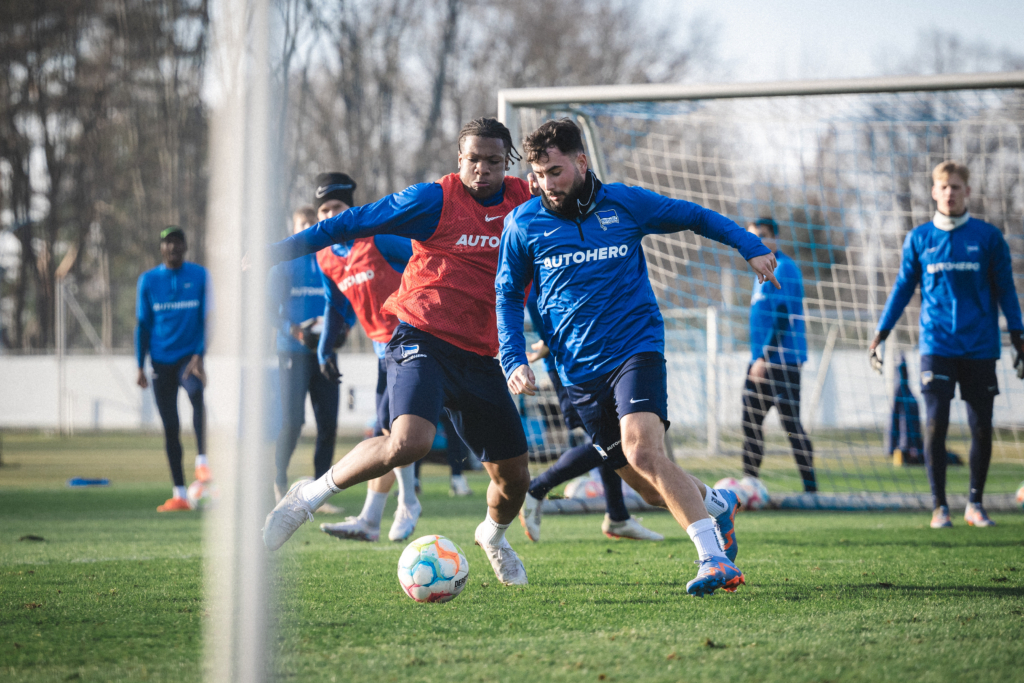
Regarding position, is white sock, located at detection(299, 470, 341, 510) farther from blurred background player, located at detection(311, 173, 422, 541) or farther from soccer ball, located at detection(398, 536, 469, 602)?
blurred background player, located at detection(311, 173, 422, 541)

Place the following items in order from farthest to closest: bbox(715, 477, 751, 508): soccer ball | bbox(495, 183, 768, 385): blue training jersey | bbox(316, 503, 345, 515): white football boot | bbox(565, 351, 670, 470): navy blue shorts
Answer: bbox(316, 503, 345, 515): white football boot
bbox(715, 477, 751, 508): soccer ball
bbox(495, 183, 768, 385): blue training jersey
bbox(565, 351, 670, 470): navy blue shorts

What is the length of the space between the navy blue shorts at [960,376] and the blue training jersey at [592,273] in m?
2.88

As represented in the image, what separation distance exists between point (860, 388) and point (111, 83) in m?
14.2

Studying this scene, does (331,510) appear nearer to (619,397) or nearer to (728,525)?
(728,525)

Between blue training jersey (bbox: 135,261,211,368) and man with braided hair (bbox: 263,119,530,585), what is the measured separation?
4.02m

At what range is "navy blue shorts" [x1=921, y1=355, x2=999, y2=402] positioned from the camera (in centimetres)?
592

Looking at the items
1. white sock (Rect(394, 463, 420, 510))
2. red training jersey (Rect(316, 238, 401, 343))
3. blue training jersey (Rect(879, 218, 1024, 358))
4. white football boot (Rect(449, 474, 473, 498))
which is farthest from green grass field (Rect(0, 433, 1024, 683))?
white football boot (Rect(449, 474, 473, 498))

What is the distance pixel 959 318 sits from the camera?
19.4 feet

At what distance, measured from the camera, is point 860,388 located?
16766 mm

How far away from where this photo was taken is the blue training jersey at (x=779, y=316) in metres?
7.64

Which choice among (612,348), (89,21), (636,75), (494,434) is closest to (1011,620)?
(612,348)

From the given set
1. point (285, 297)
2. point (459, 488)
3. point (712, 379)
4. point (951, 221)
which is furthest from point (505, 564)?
point (712, 379)

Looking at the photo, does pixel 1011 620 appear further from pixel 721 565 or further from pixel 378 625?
pixel 378 625

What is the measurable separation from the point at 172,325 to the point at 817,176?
239 inches
